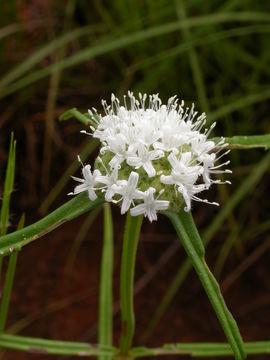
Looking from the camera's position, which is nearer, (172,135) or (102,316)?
(172,135)

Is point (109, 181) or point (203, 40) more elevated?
point (203, 40)

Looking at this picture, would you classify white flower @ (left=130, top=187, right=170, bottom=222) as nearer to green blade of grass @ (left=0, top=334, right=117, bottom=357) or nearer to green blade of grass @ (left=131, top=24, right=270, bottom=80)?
green blade of grass @ (left=0, top=334, right=117, bottom=357)

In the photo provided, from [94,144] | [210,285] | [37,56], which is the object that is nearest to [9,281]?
[210,285]

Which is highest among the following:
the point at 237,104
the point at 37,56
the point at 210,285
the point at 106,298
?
the point at 37,56

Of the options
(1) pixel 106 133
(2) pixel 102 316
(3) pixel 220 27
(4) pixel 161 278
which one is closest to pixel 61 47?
(3) pixel 220 27

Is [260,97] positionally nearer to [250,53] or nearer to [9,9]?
[250,53]

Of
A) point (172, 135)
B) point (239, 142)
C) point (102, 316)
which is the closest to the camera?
point (172, 135)

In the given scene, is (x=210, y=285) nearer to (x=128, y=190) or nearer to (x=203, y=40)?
(x=128, y=190)
